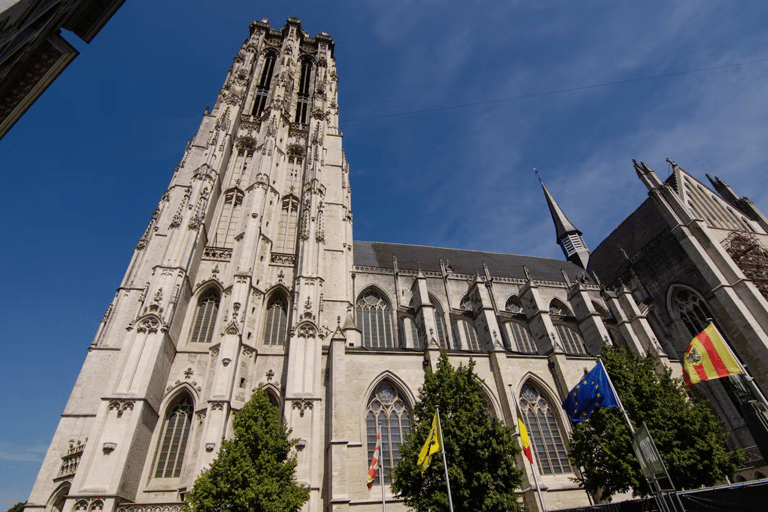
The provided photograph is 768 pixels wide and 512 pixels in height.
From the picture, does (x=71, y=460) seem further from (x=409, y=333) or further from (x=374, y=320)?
(x=409, y=333)

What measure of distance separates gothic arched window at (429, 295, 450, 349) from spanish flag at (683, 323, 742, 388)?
13026 millimetres

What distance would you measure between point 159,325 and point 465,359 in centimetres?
1332

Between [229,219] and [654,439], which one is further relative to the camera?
[229,219]

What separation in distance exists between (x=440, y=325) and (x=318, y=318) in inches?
386

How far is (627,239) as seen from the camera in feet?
99.8

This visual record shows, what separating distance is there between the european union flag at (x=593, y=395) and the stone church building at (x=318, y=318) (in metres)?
3.18

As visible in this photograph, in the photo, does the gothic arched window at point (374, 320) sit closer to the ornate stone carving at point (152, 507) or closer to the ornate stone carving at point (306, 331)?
the ornate stone carving at point (306, 331)

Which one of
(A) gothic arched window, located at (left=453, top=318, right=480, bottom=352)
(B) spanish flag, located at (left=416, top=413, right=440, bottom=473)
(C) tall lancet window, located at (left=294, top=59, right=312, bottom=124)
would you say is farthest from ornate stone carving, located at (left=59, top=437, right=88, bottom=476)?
(C) tall lancet window, located at (left=294, top=59, right=312, bottom=124)

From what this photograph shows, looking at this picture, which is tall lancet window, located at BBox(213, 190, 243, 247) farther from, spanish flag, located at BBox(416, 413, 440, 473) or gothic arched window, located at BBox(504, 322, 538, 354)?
gothic arched window, located at BBox(504, 322, 538, 354)

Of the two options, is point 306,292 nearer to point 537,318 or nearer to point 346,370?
point 346,370

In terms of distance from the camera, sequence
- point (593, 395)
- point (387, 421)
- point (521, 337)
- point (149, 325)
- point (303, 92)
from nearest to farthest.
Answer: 1. point (593, 395)
2. point (149, 325)
3. point (387, 421)
4. point (521, 337)
5. point (303, 92)

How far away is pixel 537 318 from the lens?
22.7 meters

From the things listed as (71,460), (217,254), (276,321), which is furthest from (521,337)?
(71,460)

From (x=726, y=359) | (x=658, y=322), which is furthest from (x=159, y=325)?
(x=658, y=322)
